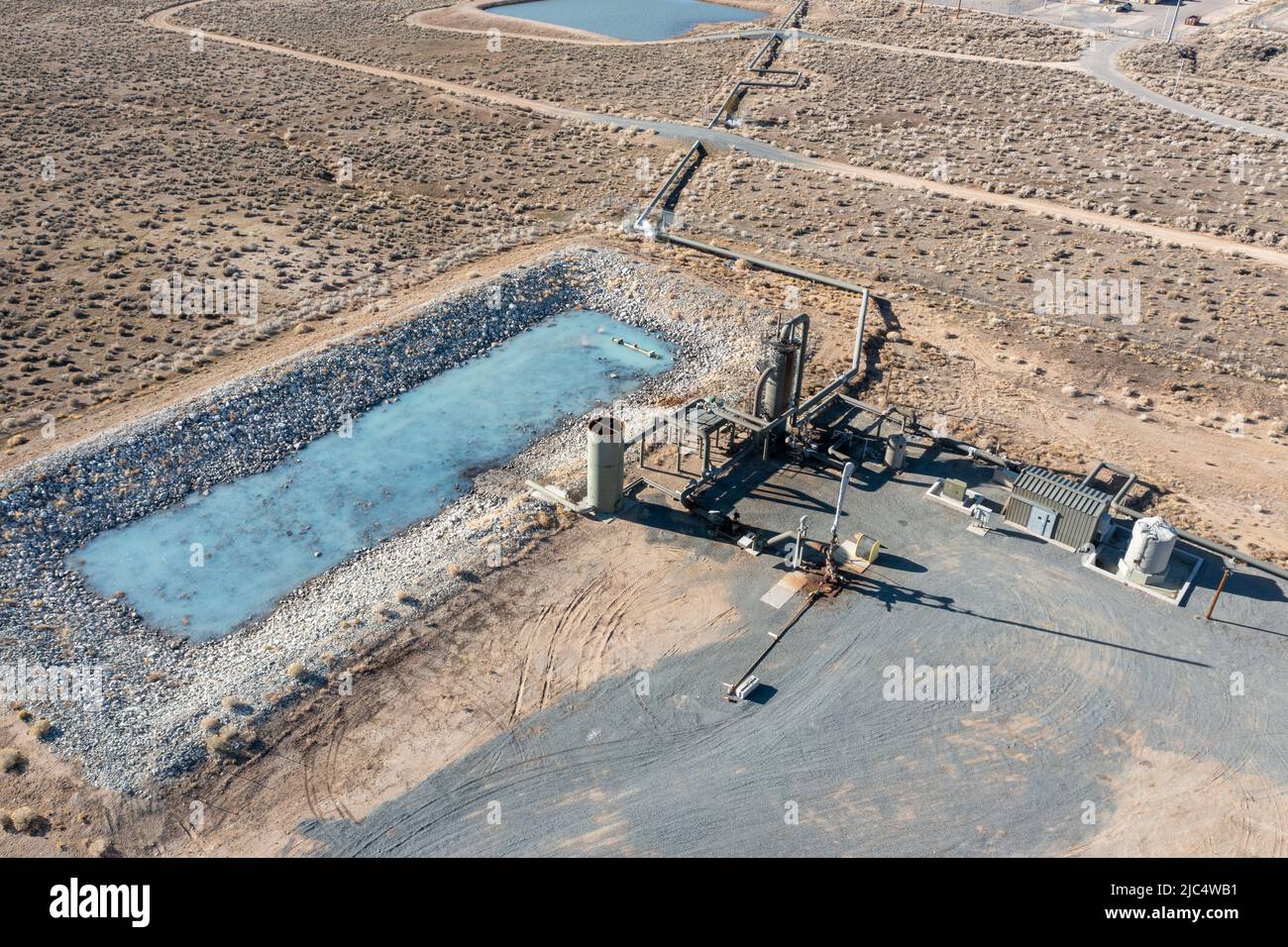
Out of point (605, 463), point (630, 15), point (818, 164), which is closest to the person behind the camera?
point (605, 463)

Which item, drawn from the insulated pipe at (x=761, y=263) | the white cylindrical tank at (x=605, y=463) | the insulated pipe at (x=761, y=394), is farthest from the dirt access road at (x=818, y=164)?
the white cylindrical tank at (x=605, y=463)

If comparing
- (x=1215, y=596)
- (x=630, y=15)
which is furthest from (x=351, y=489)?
(x=630, y=15)

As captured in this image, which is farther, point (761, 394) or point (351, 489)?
point (761, 394)

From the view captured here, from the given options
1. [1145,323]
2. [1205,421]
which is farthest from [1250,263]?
[1205,421]

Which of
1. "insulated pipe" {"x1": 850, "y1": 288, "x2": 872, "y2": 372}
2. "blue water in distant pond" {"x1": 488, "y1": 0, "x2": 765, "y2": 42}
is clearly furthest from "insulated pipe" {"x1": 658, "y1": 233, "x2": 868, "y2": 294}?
"blue water in distant pond" {"x1": 488, "y1": 0, "x2": 765, "y2": 42}

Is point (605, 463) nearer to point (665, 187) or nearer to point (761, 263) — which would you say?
point (761, 263)

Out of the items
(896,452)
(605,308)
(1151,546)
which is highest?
(605,308)

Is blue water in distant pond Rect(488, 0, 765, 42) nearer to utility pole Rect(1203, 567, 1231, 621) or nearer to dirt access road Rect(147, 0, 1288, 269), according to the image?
dirt access road Rect(147, 0, 1288, 269)
